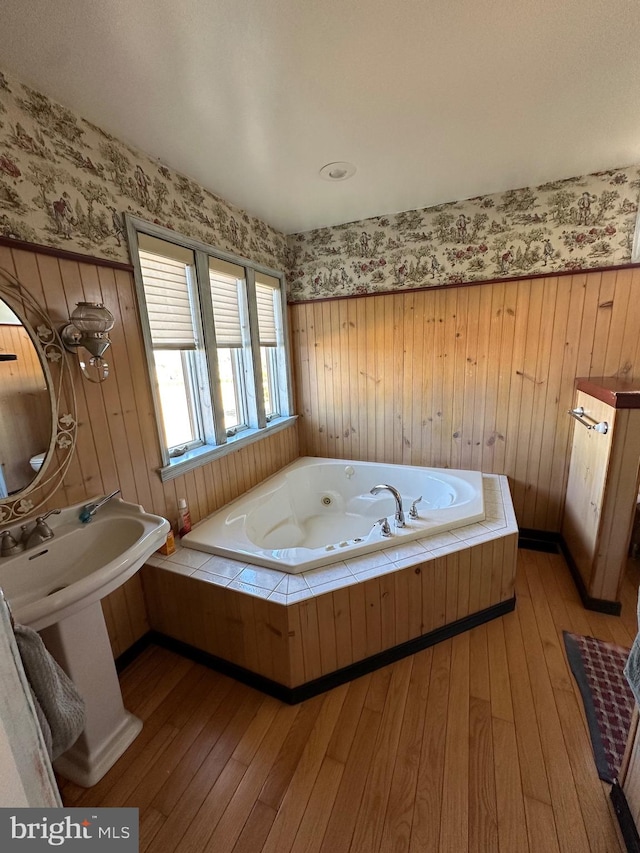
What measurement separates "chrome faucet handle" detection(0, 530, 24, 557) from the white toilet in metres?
0.24

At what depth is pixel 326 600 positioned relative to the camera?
1.54m

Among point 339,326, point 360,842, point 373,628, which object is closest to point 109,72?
point 339,326

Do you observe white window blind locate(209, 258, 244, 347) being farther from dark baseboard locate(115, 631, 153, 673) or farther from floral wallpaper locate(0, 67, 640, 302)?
dark baseboard locate(115, 631, 153, 673)

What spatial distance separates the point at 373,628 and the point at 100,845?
1200 mm

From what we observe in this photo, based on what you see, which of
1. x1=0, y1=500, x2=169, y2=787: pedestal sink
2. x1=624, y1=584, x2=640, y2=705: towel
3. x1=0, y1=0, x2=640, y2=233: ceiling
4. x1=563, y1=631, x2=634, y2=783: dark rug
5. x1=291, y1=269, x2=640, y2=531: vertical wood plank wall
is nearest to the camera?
x1=624, y1=584, x2=640, y2=705: towel

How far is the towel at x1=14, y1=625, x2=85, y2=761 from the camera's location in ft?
2.73

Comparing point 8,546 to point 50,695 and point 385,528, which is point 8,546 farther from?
point 385,528

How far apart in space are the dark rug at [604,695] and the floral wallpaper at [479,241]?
7.25 ft

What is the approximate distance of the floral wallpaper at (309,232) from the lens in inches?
52.3

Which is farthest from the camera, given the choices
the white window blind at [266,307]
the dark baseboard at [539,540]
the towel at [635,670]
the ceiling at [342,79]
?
the white window blind at [266,307]

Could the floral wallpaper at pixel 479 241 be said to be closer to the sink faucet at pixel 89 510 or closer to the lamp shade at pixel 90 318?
the lamp shade at pixel 90 318

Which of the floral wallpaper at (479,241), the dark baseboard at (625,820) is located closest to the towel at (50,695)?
the dark baseboard at (625,820)

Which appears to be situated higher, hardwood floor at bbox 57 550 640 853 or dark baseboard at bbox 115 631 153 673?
dark baseboard at bbox 115 631 153 673

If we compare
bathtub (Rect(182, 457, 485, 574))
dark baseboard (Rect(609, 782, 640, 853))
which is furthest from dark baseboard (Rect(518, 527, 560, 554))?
dark baseboard (Rect(609, 782, 640, 853))
